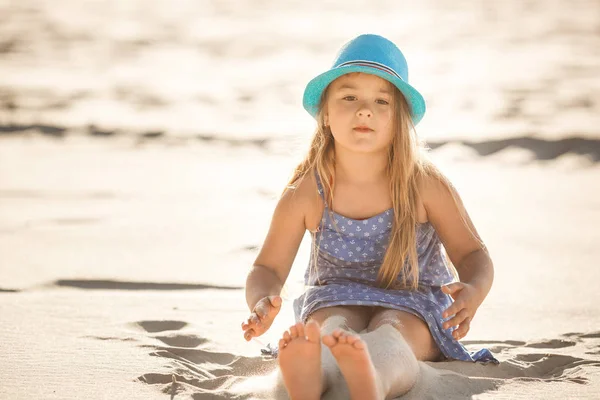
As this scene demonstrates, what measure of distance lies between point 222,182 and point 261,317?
335 centimetres

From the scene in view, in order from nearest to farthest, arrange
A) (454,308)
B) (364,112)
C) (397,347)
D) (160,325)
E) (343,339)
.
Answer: (343,339) < (397,347) < (454,308) < (364,112) < (160,325)

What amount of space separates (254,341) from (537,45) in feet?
25.8

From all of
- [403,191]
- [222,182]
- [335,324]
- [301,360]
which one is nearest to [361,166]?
[403,191]

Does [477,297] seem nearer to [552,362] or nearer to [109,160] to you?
[552,362]

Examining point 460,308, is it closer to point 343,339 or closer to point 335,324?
point 335,324

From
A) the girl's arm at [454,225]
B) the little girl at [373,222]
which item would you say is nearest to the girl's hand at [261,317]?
the little girl at [373,222]

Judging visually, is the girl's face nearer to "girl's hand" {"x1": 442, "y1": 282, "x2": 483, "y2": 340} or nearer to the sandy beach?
the sandy beach

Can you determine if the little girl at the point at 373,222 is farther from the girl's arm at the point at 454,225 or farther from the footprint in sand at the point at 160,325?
the footprint in sand at the point at 160,325

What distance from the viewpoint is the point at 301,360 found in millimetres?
2643

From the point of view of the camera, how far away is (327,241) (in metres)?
3.43

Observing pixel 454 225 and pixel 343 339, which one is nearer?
pixel 343 339

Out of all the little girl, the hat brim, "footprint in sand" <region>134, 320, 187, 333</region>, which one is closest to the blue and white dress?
the little girl

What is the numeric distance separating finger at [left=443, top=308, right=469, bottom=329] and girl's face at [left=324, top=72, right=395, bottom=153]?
2.09 ft

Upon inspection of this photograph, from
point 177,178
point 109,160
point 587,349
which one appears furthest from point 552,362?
point 109,160
